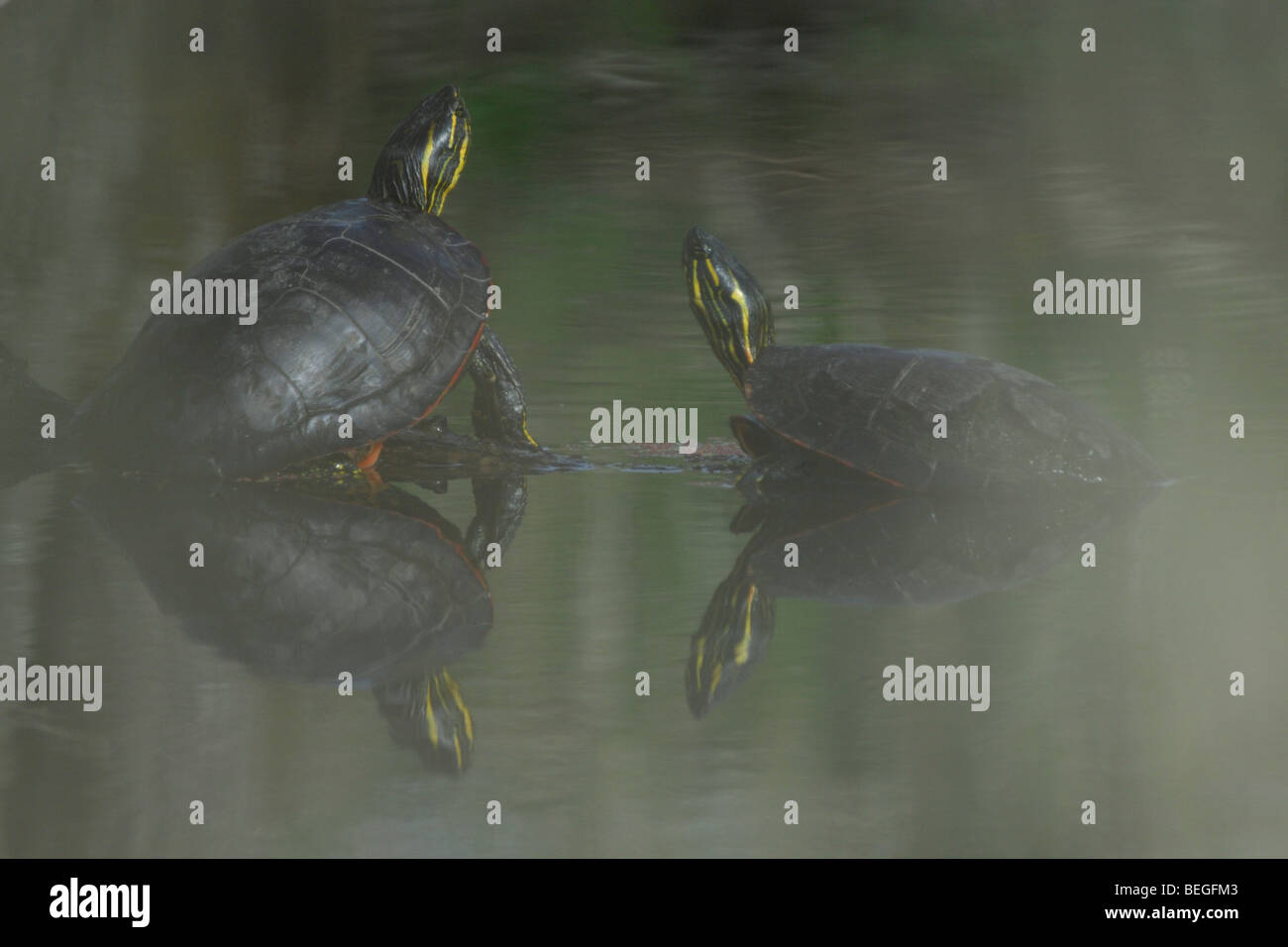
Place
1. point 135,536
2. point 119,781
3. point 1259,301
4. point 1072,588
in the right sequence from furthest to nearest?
point 1259,301 → point 135,536 → point 1072,588 → point 119,781

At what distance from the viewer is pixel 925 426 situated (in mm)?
5301

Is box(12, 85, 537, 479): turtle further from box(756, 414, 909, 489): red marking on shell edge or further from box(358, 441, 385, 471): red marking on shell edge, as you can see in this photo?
box(756, 414, 909, 489): red marking on shell edge

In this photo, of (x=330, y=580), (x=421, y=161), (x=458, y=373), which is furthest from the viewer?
(x=421, y=161)

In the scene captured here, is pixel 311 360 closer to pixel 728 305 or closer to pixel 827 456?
pixel 728 305

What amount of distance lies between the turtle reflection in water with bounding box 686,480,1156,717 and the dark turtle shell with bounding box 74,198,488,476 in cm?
161

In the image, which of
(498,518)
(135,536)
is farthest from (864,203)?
(135,536)

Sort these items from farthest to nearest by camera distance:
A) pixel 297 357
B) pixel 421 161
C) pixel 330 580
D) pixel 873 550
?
pixel 421 161 → pixel 297 357 → pixel 873 550 → pixel 330 580

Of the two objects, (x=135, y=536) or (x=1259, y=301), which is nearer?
(x=135, y=536)

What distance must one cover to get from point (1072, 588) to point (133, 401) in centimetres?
390

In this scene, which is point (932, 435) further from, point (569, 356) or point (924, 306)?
point (924, 306)

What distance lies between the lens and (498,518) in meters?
4.91

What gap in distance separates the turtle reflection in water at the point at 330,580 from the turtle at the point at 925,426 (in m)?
1.26

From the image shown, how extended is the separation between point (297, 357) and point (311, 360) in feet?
0.19

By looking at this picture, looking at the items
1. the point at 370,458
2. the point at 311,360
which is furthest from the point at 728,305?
the point at 311,360
